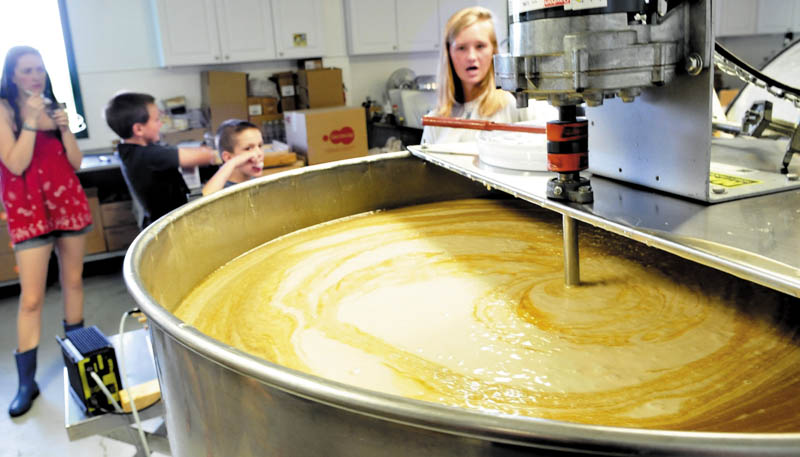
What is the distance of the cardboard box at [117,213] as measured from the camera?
176 inches

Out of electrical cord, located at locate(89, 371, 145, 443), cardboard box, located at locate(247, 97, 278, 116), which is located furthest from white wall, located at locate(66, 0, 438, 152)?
electrical cord, located at locate(89, 371, 145, 443)

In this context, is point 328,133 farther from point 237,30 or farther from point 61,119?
point 61,119

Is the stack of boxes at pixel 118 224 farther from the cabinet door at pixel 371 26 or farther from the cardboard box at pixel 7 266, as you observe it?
the cabinet door at pixel 371 26

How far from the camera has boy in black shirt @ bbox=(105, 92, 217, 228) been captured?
304 cm

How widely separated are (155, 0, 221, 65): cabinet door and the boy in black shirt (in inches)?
68.6

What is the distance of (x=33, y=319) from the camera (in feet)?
9.45

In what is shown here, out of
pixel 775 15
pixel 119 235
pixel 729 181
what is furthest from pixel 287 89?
pixel 775 15

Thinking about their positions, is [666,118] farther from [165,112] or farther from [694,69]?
[165,112]

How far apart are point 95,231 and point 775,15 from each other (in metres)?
6.85

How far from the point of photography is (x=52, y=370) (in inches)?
127

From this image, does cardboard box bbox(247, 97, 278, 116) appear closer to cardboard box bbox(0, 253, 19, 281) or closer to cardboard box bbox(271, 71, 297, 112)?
cardboard box bbox(271, 71, 297, 112)

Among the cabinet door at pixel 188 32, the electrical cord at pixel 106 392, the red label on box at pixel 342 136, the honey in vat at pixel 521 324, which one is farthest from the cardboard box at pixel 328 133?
the honey in vat at pixel 521 324

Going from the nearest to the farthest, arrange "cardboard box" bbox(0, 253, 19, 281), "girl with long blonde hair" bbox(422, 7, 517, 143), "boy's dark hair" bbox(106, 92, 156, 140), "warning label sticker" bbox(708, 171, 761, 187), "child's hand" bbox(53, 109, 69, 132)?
"warning label sticker" bbox(708, 171, 761, 187)
"girl with long blonde hair" bbox(422, 7, 517, 143)
"child's hand" bbox(53, 109, 69, 132)
"boy's dark hair" bbox(106, 92, 156, 140)
"cardboard box" bbox(0, 253, 19, 281)

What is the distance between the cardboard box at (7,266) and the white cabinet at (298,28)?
240 cm
